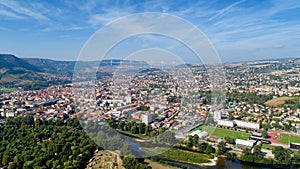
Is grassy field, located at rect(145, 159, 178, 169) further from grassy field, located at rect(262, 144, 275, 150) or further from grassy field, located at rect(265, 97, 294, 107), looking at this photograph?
grassy field, located at rect(265, 97, 294, 107)

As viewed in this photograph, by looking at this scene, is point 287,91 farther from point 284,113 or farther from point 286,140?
point 286,140

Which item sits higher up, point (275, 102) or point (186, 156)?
point (275, 102)

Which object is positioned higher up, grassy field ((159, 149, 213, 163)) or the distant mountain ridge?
the distant mountain ridge

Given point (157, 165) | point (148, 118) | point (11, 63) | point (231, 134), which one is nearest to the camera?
point (157, 165)

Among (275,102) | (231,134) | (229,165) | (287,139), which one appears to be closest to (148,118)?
(229,165)

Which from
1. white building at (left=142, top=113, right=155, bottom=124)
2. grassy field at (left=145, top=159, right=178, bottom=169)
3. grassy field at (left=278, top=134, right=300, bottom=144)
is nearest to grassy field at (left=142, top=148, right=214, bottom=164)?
grassy field at (left=145, top=159, right=178, bottom=169)

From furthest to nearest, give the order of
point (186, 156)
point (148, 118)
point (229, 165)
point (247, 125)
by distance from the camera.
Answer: point (247, 125) → point (148, 118) → point (186, 156) → point (229, 165)

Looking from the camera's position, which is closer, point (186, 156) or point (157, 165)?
point (157, 165)

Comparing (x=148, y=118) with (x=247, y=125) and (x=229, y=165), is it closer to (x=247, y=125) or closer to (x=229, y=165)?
(x=229, y=165)

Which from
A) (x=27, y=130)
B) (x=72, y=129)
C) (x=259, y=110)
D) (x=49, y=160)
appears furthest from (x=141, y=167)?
(x=259, y=110)

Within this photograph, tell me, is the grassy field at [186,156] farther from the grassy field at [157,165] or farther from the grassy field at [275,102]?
the grassy field at [275,102]

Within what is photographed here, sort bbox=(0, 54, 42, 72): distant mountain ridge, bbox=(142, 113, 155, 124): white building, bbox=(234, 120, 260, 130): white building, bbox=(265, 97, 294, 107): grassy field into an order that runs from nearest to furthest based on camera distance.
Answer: bbox=(142, 113, 155, 124): white building, bbox=(234, 120, 260, 130): white building, bbox=(265, 97, 294, 107): grassy field, bbox=(0, 54, 42, 72): distant mountain ridge
